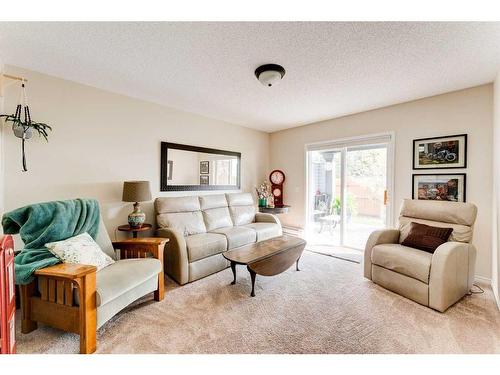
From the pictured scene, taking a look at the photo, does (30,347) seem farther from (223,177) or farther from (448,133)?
(448,133)

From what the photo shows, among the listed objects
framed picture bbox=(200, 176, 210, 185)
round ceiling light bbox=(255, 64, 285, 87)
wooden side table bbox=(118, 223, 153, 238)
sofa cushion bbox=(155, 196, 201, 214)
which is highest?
round ceiling light bbox=(255, 64, 285, 87)

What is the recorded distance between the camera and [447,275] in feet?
6.40

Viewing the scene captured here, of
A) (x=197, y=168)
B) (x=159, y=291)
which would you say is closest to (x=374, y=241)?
(x=159, y=291)

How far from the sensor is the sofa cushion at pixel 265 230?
3.47m

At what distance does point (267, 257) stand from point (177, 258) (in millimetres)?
1037

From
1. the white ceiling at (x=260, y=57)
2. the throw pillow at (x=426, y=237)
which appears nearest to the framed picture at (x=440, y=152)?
the white ceiling at (x=260, y=57)

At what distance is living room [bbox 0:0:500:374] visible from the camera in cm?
160

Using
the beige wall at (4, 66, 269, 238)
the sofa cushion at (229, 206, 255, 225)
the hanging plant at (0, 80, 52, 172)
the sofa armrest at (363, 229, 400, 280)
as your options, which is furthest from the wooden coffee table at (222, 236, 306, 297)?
the hanging plant at (0, 80, 52, 172)

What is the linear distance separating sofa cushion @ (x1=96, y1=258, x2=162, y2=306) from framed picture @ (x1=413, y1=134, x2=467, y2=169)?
3528mm

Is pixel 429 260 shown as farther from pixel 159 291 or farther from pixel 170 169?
pixel 170 169

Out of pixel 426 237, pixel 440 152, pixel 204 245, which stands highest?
pixel 440 152

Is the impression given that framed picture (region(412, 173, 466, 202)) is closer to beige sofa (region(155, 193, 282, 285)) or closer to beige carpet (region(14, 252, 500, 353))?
beige carpet (region(14, 252, 500, 353))
